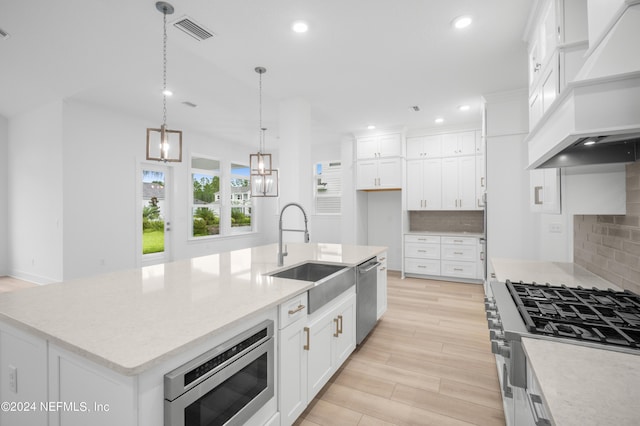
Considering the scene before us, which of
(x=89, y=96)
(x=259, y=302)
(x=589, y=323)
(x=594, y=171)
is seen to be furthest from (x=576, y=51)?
(x=89, y=96)

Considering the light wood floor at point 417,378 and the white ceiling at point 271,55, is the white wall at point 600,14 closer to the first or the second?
the white ceiling at point 271,55

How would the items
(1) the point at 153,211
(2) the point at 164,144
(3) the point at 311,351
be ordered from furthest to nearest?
(1) the point at 153,211, (2) the point at 164,144, (3) the point at 311,351

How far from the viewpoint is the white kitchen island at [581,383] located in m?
0.64

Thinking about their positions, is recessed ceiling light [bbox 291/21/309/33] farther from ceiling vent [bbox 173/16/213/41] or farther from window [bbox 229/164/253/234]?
window [bbox 229/164/253/234]

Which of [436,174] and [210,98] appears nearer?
[210,98]

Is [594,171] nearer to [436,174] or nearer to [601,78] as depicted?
[601,78]

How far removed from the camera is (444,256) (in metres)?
5.32

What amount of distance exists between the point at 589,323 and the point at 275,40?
9.88 ft

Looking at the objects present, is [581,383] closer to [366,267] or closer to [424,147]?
[366,267]

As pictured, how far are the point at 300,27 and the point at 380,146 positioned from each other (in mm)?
3544

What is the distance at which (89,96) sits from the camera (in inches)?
177

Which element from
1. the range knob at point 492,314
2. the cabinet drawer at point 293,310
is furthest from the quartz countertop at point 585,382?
the cabinet drawer at point 293,310

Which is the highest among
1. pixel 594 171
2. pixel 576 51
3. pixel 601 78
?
pixel 576 51

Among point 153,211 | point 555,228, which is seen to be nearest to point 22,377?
point 555,228
